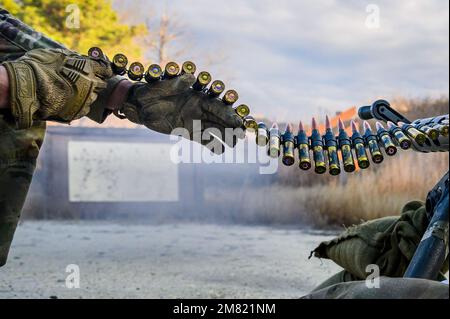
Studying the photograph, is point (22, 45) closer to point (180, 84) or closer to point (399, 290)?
point (180, 84)

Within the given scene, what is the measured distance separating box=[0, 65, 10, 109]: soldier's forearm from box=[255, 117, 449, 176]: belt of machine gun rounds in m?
0.63

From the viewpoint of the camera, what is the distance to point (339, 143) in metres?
1.89

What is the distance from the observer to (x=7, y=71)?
156 centimetres

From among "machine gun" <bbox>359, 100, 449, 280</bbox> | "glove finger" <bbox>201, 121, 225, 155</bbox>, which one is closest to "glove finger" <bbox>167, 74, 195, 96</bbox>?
"glove finger" <bbox>201, 121, 225, 155</bbox>

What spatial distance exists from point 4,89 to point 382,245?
1.51 m

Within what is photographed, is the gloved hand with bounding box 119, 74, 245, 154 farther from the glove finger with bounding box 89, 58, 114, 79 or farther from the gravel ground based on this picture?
the gravel ground

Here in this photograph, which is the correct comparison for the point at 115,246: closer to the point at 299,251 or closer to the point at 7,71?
the point at 299,251

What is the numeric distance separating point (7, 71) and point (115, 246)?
7962 mm

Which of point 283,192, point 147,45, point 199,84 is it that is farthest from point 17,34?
point 147,45

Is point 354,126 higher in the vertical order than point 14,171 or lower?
higher

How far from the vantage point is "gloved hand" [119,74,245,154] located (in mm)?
1855

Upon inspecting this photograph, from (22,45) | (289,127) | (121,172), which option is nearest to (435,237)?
(289,127)

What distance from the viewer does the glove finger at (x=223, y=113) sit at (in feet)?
6.06

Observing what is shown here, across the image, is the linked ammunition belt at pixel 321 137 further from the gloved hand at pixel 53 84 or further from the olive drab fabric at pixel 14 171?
the olive drab fabric at pixel 14 171
